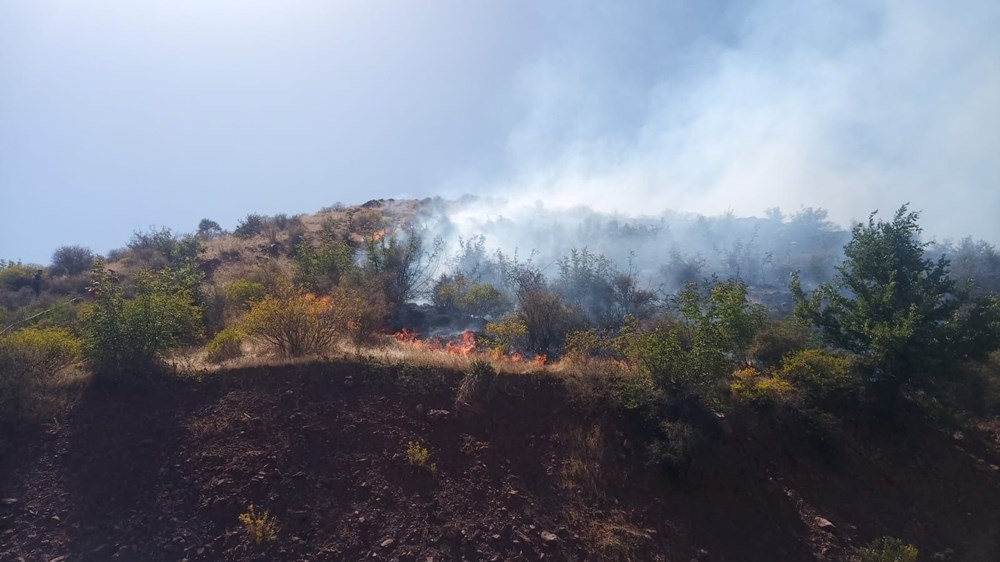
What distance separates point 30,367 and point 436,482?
758cm

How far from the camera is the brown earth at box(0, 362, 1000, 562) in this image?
8.51 m

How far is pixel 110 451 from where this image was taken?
31.6ft

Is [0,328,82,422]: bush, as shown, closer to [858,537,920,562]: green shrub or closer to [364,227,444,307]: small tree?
[364,227,444,307]: small tree

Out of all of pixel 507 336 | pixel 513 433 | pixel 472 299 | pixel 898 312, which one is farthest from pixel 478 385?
pixel 472 299

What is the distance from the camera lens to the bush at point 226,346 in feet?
39.8

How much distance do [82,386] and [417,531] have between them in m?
6.86

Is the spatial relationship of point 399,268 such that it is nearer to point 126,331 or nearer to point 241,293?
point 241,293

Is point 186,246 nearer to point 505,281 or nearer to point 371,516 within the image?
point 505,281

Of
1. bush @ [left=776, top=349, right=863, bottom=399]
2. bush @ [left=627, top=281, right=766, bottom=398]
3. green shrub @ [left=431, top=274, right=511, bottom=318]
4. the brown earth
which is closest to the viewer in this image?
the brown earth

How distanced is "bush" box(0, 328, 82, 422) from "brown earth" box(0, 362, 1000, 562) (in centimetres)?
65

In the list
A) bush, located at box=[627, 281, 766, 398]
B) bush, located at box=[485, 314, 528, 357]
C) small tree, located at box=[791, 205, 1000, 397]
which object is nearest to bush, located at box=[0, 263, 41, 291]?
bush, located at box=[485, 314, 528, 357]

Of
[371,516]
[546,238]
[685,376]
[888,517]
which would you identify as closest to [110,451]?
[371,516]

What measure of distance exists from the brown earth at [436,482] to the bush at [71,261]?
698 inches

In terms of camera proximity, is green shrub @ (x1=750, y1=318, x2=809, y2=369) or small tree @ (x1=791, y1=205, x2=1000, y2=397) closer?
small tree @ (x1=791, y1=205, x2=1000, y2=397)
